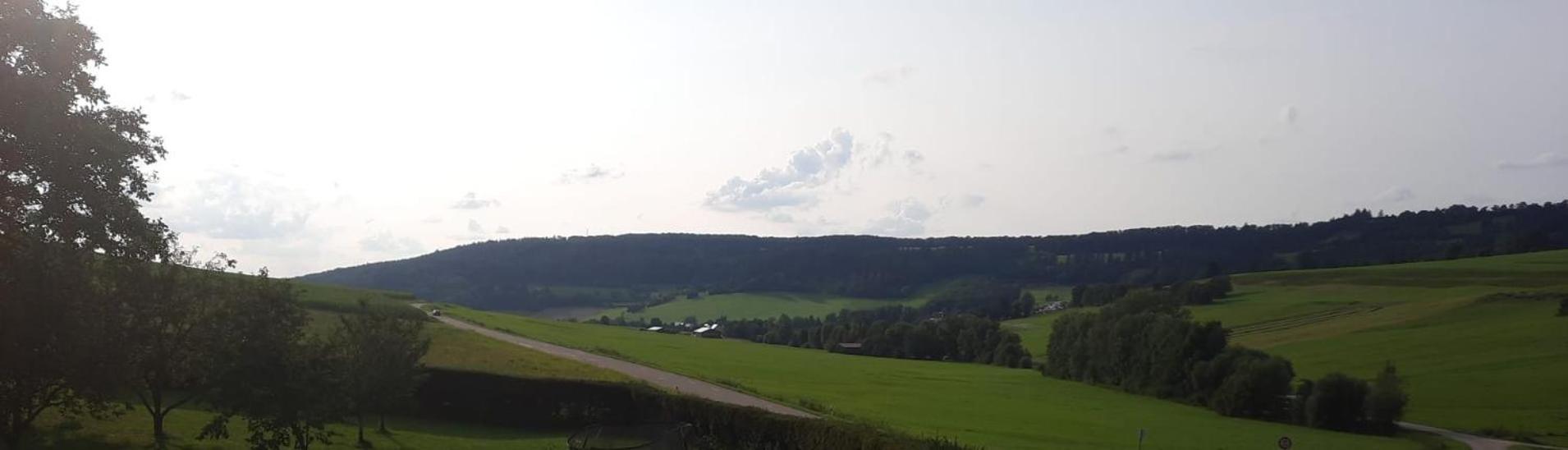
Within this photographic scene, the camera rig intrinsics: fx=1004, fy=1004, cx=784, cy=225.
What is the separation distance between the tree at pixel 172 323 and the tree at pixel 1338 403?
64.0m

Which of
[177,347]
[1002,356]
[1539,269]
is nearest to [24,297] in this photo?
[177,347]

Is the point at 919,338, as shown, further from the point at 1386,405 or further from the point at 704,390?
the point at 704,390

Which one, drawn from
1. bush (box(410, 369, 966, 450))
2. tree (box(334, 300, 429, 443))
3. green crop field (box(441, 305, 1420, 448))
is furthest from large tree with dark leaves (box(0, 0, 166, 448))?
green crop field (box(441, 305, 1420, 448))

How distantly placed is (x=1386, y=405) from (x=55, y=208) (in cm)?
6982

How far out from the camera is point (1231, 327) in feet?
358

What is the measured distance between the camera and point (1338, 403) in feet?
217

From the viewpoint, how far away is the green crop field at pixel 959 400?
4850 centimetres

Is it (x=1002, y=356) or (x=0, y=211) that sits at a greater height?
(x=0, y=211)

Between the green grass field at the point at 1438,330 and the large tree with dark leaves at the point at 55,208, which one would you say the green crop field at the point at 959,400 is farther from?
A: the large tree with dark leaves at the point at 55,208

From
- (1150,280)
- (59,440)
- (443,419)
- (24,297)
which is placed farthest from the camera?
(1150,280)

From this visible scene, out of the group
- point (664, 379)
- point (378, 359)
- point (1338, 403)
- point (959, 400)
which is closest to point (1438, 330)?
point (1338, 403)

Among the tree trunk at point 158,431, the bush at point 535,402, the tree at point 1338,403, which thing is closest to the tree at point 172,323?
the tree trunk at point 158,431

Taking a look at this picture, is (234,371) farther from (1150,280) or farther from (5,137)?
(1150,280)

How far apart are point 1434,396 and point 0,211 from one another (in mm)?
79300
